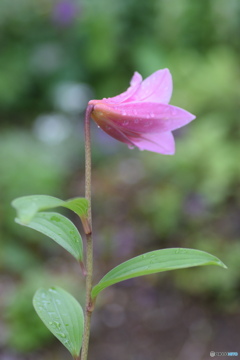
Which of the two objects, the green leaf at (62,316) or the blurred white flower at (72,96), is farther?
the blurred white flower at (72,96)

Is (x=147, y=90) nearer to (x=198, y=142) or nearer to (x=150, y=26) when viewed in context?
(x=198, y=142)

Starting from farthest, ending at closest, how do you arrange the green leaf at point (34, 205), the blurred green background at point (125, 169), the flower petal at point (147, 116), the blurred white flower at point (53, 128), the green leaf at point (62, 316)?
the blurred white flower at point (53, 128) < the blurred green background at point (125, 169) < the green leaf at point (62, 316) < the flower petal at point (147, 116) < the green leaf at point (34, 205)

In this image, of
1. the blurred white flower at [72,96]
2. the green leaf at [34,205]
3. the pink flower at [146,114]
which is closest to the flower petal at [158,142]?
the pink flower at [146,114]

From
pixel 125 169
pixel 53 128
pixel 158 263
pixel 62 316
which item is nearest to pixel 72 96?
pixel 53 128

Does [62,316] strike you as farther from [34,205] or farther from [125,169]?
[125,169]

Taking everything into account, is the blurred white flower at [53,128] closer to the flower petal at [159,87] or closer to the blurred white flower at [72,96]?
the blurred white flower at [72,96]

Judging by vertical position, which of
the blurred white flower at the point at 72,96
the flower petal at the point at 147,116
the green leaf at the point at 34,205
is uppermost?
the blurred white flower at the point at 72,96

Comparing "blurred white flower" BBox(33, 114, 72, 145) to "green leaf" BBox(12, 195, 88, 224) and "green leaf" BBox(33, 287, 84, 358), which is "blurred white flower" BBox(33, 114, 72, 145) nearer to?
"green leaf" BBox(33, 287, 84, 358)

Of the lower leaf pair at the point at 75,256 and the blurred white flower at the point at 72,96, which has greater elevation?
the blurred white flower at the point at 72,96
